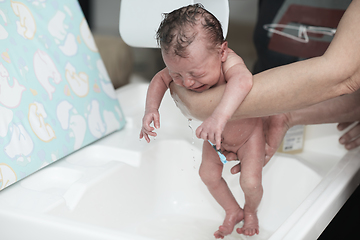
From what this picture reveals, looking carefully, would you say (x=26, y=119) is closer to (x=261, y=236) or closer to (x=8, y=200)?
(x=8, y=200)

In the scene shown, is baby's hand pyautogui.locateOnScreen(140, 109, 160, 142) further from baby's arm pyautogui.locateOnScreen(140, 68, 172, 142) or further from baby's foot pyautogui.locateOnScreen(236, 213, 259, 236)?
baby's foot pyautogui.locateOnScreen(236, 213, 259, 236)

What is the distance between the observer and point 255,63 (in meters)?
1.60

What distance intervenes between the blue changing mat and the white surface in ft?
0.95

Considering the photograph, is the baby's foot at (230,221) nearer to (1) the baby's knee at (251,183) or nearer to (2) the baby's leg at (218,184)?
(2) the baby's leg at (218,184)

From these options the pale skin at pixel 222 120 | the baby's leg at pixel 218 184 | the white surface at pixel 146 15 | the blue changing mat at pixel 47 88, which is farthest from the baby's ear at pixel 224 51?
the blue changing mat at pixel 47 88

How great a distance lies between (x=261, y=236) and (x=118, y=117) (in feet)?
2.21

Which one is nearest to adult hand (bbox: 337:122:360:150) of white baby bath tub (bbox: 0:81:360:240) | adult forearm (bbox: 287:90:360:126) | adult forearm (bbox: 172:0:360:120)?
white baby bath tub (bbox: 0:81:360:240)

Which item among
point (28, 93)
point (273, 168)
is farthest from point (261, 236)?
point (28, 93)

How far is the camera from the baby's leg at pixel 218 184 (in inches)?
42.1

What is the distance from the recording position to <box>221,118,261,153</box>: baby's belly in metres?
0.99

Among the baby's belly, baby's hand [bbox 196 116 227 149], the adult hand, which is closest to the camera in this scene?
baby's hand [bbox 196 116 227 149]

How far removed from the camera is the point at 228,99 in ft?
2.62

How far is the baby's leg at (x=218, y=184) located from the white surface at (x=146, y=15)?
35cm

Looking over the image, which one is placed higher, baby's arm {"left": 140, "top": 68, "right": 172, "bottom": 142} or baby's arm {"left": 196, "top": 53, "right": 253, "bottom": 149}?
baby's arm {"left": 196, "top": 53, "right": 253, "bottom": 149}
